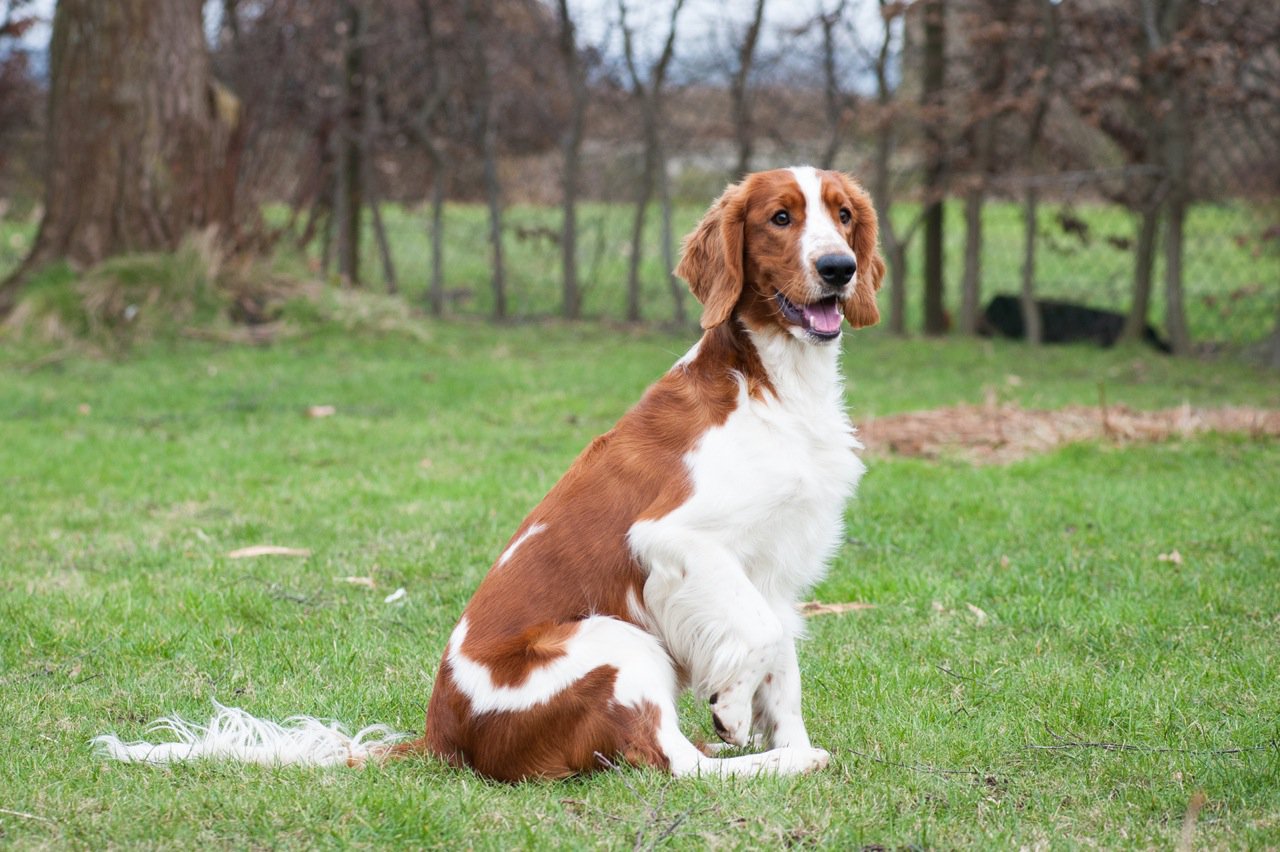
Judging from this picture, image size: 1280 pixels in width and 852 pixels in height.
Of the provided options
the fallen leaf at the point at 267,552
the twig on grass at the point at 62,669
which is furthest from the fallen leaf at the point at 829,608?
the twig on grass at the point at 62,669

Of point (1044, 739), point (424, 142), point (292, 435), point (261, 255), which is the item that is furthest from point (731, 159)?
point (1044, 739)

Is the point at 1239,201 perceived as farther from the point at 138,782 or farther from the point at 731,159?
the point at 138,782

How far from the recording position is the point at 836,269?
327 cm

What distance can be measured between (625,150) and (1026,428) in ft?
23.4

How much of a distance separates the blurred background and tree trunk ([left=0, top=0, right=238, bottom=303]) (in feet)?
0.06

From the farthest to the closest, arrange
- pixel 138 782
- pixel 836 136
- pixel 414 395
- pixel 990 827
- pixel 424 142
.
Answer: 1. pixel 424 142
2. pixel 836 136
3. pixel 414 395
4. pixel 138 782
5. pixel 990 827

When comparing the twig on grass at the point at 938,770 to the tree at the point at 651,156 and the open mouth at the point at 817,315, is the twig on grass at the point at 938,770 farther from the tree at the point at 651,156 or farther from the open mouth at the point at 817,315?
the tree at the point at 651,156

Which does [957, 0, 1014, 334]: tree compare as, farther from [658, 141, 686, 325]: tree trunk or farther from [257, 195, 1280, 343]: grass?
[658, 141, 686, 325]: tree trunk

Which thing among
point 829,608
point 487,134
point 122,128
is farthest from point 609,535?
point 487,134

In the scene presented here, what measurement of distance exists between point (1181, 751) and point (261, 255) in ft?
33.7

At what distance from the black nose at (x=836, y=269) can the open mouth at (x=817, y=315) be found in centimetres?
6

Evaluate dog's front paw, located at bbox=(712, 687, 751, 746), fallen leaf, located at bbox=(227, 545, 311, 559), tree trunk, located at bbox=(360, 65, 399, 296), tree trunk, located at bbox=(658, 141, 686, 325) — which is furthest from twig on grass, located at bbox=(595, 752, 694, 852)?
tree trunk, located at bbox=(360, 65, 399, 296)

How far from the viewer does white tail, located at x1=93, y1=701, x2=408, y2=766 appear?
3133 mm

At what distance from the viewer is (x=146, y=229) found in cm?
1099
